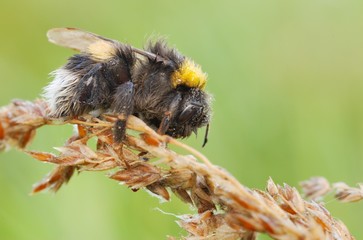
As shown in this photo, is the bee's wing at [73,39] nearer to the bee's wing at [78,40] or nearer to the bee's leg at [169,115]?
the bee's wing at [78,40]

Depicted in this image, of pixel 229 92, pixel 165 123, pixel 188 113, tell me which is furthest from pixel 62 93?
pixel 229 92

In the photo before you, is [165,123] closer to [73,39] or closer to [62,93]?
[62,93]

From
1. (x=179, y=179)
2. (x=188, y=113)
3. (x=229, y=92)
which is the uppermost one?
(x=229, y=92)

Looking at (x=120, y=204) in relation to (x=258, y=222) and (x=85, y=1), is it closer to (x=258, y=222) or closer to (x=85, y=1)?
(x=258, y=222)

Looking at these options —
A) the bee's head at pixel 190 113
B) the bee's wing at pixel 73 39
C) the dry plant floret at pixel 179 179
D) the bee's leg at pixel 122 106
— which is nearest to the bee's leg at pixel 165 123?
the bee's head at pixel 190 113

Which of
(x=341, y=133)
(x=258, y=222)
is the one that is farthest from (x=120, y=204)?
(x=258, y=222)

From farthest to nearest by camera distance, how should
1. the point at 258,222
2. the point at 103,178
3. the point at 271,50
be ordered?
the point at 271,50 < the point at 103,178 < the point at 258,222

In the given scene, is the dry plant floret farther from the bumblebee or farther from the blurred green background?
the blurred green background
